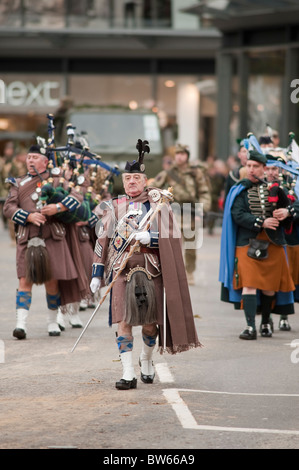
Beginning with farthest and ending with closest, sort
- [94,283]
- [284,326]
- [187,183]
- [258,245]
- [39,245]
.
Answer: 1. [187,183]
2. [284,326]
3. [258,245]
4. [39,245]
5. [94,283]

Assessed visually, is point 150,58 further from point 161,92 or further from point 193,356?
point 193,356

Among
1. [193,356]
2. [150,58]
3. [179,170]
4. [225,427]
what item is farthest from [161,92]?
[225,427]

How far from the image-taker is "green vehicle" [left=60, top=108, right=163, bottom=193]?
70.3 ft

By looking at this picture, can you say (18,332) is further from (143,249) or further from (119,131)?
(119,131)

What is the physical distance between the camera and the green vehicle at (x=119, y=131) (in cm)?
2144

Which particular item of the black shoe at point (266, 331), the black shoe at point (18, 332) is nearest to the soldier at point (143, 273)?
the black shoe at point (18, 332)

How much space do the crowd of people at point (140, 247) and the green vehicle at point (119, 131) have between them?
893cm

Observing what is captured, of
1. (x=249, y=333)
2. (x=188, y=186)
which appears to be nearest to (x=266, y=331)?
(x=249, y=333)

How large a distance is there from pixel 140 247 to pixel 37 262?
243cm

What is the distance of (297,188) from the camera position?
11.1 m

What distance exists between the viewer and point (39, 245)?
33.5 feet

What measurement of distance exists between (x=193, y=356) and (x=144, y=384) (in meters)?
1.39

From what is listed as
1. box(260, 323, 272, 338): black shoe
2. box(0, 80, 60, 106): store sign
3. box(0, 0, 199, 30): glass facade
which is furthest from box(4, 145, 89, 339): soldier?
box(0, 80, 60, 106): store sign

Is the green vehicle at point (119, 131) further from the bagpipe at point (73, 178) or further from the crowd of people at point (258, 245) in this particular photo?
the crowd of people at point (258, 245)
